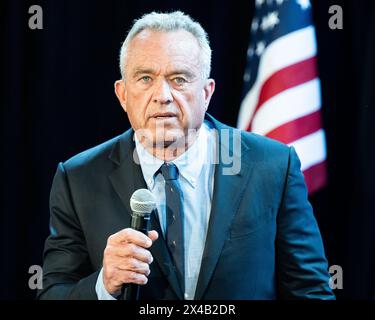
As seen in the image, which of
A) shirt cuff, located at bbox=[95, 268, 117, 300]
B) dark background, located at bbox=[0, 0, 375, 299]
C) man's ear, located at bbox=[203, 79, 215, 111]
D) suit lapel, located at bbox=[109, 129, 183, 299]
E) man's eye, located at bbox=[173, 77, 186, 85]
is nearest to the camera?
shirt cuff, located at bbox=[95, 268, 117, 300]

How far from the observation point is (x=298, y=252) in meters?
1.92

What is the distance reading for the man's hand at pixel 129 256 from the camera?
58.6 inches

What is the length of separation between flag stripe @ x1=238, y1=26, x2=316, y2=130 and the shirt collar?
2.25 ft

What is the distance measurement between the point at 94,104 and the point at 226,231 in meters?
1.00

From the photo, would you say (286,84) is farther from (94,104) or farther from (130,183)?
(130,183)

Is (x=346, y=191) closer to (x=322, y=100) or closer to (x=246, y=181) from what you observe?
(x=322, y=100)

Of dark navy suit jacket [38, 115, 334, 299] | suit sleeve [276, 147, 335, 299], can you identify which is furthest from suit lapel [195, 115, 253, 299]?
suit sleeve [276, 147, 335, 299]

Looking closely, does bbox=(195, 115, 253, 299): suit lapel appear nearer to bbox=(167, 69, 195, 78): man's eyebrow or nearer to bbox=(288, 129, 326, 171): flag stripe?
bbox=(167, 69, 195, 78): man's eyebrow

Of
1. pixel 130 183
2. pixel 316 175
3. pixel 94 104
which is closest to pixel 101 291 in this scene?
pixel 130 183

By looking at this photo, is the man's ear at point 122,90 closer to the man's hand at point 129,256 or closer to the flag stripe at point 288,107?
the man's hand at point 129,256

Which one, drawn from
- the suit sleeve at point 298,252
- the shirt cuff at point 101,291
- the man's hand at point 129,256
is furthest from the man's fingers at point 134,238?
the suit sleeve at point 298,252

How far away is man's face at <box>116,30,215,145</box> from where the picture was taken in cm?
188
